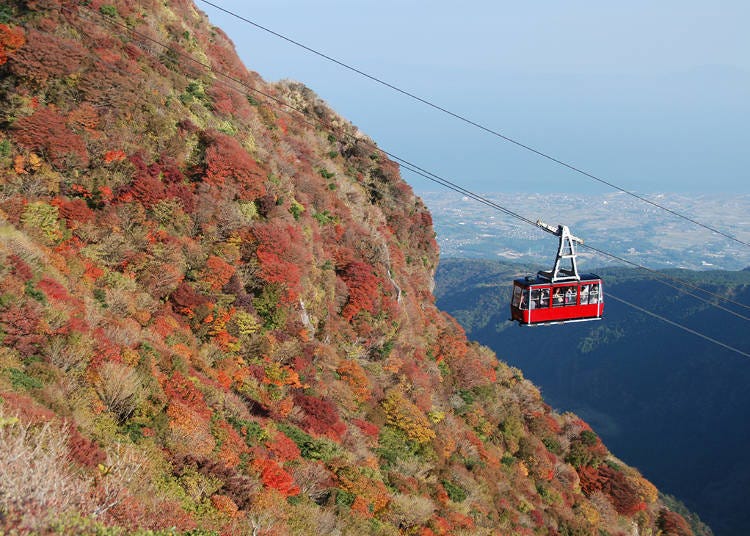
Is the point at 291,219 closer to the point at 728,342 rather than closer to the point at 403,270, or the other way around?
the point at 403,270

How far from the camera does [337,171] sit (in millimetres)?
43906

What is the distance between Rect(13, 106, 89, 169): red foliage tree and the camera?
23.8 meters

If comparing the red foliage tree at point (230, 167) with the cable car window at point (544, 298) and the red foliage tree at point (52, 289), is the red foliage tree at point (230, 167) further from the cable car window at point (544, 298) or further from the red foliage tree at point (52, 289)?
the cable car window at point (544, 298)

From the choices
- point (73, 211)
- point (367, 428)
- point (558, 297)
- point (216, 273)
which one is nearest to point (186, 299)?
point (216, 273)

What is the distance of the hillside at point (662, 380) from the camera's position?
110 metres

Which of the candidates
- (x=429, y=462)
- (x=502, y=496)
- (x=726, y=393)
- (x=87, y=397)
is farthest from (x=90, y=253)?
(x=726, y=393)

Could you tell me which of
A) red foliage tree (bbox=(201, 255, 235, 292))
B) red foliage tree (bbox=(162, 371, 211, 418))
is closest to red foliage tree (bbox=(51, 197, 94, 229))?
red foliage tree (bbox=(201, 255, 235, 292))

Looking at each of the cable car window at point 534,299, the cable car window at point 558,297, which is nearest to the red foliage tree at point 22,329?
the cable car window at point 534,299

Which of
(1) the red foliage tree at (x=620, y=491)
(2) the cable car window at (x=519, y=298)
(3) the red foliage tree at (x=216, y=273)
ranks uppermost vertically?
(2) the cable car window at (x=519, y=298)

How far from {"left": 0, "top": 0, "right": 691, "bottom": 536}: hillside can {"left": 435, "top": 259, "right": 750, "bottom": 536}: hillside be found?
78.1 metres

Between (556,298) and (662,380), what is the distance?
440 feet

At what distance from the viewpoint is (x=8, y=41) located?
25609mm

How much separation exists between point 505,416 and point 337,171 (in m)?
20.7

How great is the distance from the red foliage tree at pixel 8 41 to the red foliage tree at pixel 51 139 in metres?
3.06
